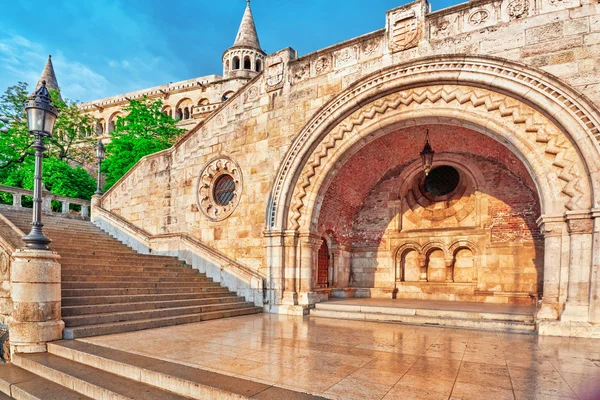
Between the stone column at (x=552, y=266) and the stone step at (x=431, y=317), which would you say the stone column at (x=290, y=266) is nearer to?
the stone step at (x=431, y=317)

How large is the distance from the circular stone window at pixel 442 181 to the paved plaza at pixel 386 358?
16.1 feet

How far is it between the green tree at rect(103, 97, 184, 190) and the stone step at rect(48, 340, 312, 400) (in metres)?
16.5

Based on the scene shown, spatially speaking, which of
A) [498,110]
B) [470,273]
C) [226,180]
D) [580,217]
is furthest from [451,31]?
[226,180]

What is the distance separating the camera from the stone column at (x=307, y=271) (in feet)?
29.4

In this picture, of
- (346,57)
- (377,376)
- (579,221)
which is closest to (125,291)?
(377,376)

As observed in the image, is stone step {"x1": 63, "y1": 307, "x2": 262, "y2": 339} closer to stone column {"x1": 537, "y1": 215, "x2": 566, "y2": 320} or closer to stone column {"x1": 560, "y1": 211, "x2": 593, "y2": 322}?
stone column {"x1": 537, "y1": 215, "x2": 566, "y2": 320}

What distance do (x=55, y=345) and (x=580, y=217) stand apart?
328 inches

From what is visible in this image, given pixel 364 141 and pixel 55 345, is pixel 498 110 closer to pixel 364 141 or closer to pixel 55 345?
pixel 364 141

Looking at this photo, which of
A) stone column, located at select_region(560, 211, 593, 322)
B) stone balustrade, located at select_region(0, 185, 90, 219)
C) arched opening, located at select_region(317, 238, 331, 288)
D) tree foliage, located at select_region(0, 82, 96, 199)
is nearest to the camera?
stone column, located at select_region(560, 211, 593, 322)

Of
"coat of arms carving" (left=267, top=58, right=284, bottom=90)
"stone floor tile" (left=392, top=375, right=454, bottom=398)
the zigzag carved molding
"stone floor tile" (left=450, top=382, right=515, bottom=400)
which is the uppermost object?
"coat of arms carving" (left=267, top=58, right=284, bottom=90)

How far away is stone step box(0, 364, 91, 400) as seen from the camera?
3865 mm

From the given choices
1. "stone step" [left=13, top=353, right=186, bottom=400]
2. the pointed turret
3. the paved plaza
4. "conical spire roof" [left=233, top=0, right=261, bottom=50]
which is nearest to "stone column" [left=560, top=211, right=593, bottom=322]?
the paved plaza

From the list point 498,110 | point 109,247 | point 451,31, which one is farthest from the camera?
point 109,247

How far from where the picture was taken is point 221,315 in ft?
26.3
